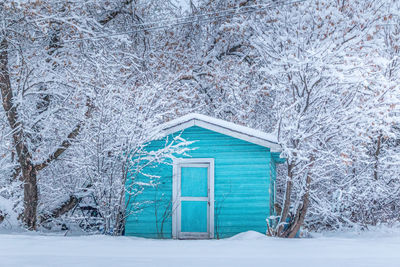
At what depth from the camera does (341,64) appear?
10750 mm

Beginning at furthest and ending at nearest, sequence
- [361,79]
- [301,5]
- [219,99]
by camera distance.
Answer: [219,99] < [301,5] < [361,79]

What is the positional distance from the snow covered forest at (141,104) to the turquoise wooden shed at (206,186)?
1.24ft

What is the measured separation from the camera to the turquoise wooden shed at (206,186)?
11.0 meters

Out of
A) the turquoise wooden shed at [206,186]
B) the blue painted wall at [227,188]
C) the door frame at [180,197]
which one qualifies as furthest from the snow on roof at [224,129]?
the door frame at [180,197]

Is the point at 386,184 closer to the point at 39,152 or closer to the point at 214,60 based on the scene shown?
the point at 214,60

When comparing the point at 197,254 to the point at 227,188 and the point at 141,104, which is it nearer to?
the point at 227,188

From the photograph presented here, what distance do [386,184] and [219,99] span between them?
6326mm

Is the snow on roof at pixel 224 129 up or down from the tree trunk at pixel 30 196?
up

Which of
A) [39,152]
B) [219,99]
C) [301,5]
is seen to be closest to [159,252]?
[39,152]

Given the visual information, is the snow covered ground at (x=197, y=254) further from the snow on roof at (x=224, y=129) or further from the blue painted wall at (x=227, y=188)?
the snow on roof at (x=224, y=129)

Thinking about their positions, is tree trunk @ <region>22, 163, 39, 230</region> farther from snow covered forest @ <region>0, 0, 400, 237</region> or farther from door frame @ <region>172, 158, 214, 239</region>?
door frame @ <region>172, 158, 214, 239</region>

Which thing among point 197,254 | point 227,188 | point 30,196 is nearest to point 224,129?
point 227,188

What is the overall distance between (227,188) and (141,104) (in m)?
2.83

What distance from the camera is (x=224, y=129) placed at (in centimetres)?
1094
